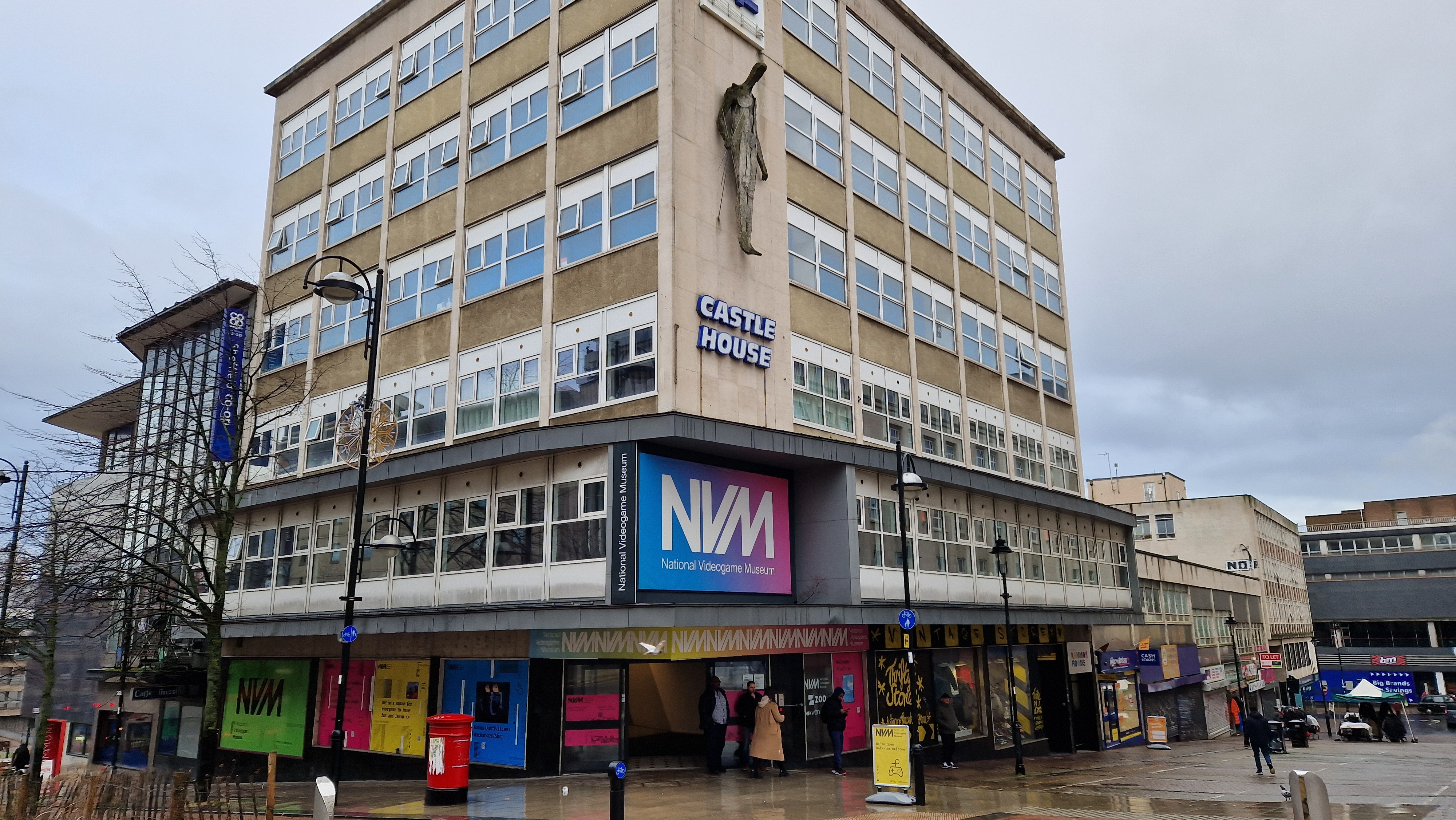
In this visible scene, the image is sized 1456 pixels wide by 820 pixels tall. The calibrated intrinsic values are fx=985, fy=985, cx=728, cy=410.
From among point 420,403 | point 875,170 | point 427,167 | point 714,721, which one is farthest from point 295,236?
point 714,721

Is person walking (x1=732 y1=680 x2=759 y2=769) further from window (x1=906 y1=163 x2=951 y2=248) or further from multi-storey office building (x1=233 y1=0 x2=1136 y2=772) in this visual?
window (x1=906 y1=163 x2=951 y2=248)

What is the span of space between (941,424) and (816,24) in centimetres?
1111

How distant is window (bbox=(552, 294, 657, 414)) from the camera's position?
1953 centimetres

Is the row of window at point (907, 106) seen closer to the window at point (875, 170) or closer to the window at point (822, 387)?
the window at point (875, 170)

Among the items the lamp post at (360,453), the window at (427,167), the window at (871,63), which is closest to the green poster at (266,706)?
the lamp post at (360,453)

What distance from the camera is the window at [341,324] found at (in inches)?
1046

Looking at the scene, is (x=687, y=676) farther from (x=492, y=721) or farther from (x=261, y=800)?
(x=261, y=800)

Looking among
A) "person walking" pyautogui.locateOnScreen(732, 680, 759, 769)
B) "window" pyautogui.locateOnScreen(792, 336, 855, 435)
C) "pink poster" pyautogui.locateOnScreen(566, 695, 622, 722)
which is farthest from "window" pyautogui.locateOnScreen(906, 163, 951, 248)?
"pink poster" pyautogui.locateOnScreen(566, 695, 622, 722)

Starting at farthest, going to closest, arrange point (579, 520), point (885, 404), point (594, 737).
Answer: point (885, 404)
point (594, 737)
point (579, 520)

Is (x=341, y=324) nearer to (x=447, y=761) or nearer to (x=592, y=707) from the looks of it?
(x=592, y=707)

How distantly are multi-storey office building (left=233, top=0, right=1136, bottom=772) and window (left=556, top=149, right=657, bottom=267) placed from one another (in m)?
0.08

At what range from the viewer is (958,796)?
17172 millimetres

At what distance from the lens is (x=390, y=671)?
23688 mm

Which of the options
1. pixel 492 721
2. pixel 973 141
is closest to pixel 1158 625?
pixel 973 141
